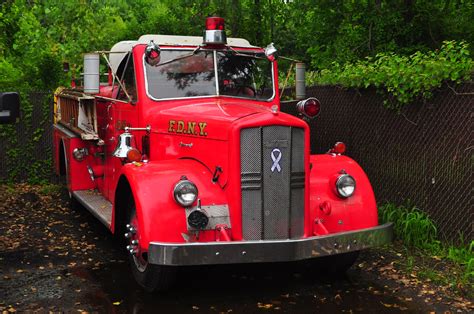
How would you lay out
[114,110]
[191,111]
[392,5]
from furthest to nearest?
[392,5] < [114,110] < [191,111]

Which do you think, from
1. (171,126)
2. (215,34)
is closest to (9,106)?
(171,126)

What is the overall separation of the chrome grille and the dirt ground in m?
0.64

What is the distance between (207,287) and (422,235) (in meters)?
2.49

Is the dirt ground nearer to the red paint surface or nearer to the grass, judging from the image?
the grass

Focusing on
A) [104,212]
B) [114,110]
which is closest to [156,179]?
[104,212]

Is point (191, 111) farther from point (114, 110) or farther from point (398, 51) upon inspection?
point (398, 51)

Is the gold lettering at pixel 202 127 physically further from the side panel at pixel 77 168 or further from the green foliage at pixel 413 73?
the side panel at pixel 77 168

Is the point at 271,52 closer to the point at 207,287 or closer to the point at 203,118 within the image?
the point at 203,118

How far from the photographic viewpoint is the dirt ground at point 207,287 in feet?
15.6

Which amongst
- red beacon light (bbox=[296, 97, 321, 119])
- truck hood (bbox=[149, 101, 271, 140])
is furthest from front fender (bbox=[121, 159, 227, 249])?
red beacon light (bbox=[296, 97, 321, 119])

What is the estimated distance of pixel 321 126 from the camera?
28.2 feet

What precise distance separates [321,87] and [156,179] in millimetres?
4365

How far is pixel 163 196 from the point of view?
15.3 ft

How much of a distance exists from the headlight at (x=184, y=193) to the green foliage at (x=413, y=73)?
2935 mm
